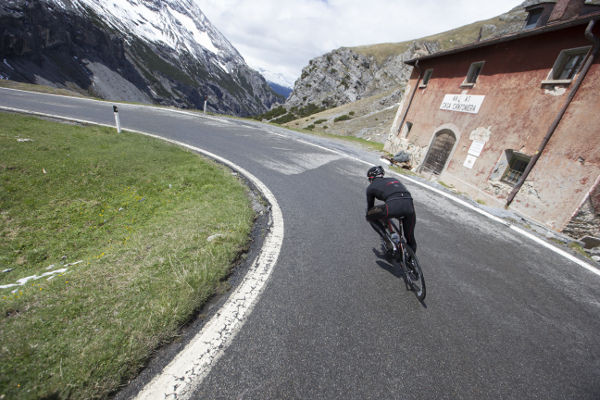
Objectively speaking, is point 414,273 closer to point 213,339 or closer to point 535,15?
point 213,339

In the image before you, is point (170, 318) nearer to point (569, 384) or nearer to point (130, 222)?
point (130, 222)

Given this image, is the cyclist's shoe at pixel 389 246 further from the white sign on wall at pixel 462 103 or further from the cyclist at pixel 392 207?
the white sign on wall at pixel 462 103

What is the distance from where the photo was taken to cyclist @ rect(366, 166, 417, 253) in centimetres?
355

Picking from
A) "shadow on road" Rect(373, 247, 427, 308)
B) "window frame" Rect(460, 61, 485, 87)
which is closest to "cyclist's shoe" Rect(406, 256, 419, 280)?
"shadow on road" Rect(373, 247, 427, 308)

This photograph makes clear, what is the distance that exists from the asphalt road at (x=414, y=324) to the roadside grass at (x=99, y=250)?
69cm

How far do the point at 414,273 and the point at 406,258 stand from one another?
0.24 meters

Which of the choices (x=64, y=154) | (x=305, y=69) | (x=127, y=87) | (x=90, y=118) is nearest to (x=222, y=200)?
(x=64, y=154)

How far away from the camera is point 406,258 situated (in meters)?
3.43

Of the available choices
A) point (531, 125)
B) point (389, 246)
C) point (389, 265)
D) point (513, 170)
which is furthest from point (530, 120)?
point (389, 265)

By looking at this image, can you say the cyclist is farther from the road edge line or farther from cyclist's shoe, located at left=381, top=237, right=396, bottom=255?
the road edge line

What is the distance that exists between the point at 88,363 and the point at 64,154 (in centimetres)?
707

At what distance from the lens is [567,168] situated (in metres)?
6.75

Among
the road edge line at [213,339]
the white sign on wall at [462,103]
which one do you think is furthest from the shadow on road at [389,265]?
the white sign on wall at [462,103]

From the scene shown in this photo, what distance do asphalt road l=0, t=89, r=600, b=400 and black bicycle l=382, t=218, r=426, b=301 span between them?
161 mm
